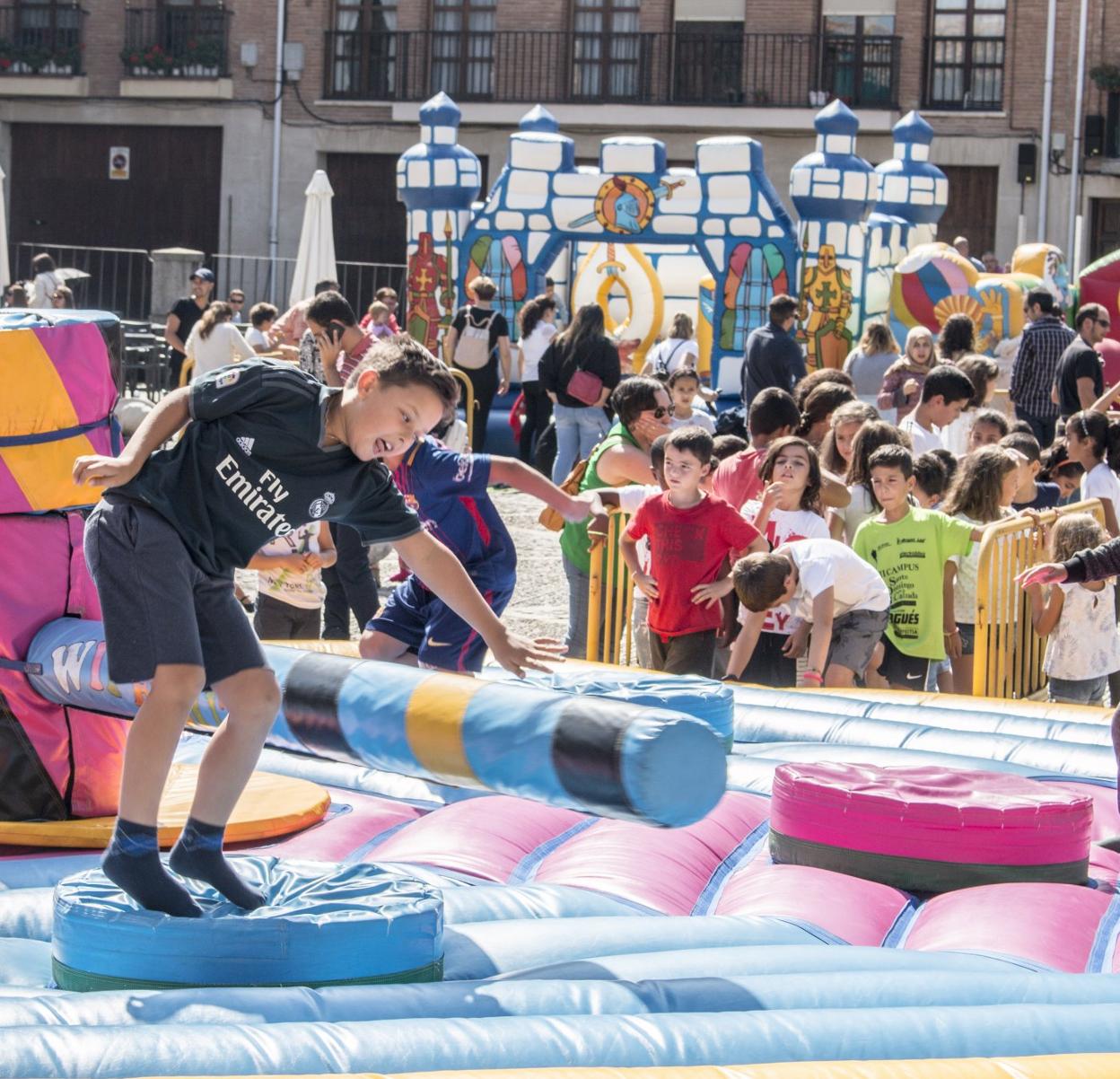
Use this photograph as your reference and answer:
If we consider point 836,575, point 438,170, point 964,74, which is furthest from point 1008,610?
point 964,74

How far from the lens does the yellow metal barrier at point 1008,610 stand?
671 cm

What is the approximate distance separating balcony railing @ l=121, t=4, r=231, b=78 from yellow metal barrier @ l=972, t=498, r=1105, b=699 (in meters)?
23.5

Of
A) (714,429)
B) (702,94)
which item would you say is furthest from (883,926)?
(702,94)

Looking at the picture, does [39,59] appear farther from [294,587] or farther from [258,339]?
[294,587]

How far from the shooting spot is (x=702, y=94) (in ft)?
90.9

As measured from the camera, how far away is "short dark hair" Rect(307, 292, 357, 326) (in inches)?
309

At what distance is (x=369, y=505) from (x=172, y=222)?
87.0ft

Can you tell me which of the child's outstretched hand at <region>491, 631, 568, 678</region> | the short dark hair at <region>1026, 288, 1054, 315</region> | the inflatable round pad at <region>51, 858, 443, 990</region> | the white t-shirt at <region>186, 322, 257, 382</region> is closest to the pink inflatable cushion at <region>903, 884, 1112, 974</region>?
the child's outstretched hand at <region>491, 631, 568, 678</region>

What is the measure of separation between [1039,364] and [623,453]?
5.26 meters

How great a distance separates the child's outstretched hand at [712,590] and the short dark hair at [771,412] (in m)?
1.19

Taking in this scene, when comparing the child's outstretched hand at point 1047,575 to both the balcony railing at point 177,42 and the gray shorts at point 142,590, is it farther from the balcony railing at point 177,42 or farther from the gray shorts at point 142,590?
the balcony railing at point 177,42

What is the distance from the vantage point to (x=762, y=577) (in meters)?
6.01

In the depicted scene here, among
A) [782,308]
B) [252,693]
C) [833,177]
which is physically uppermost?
[833,177]

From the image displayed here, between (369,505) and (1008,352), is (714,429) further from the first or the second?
(369,505)
